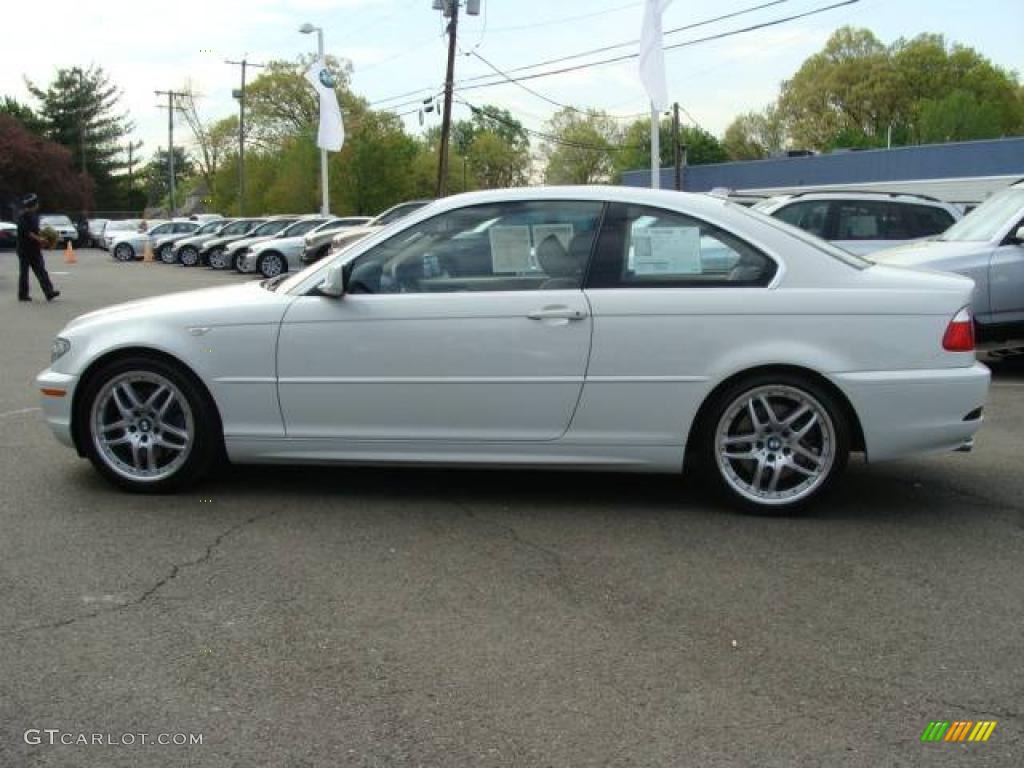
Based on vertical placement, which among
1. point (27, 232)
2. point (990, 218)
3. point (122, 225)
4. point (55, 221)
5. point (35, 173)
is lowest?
point (990, 218)

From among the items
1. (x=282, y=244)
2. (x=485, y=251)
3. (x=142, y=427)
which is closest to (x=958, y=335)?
(x=485, y=251)

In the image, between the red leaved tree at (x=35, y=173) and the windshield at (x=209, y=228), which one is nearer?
the windshield at (x=209, y=228)

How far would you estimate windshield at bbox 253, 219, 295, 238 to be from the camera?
30300 mm

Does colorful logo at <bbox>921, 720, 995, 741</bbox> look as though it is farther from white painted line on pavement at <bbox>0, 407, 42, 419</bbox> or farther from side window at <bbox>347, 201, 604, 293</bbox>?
white painted line on pavement at <bbox>0, 407, 42, 419</bbox>

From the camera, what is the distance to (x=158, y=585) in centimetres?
418

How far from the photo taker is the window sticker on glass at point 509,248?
522cm

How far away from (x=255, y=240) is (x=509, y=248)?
24577 millimetres

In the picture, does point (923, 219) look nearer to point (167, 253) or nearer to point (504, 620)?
point (504, 620)

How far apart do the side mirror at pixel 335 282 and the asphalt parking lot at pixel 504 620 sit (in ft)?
3.55

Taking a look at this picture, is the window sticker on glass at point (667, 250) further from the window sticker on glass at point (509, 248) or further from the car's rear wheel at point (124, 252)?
the car's rear wheel at point (124, 252)

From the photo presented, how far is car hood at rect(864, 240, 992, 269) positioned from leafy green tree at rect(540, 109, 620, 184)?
94.8m

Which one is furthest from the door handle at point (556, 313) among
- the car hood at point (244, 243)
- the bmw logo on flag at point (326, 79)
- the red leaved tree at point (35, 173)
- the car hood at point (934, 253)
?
the red leaved tree at point (35, 173)

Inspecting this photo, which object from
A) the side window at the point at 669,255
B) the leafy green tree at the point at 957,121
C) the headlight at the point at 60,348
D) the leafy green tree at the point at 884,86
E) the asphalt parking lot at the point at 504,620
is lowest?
the asphalt parking lot at the point at 504,620

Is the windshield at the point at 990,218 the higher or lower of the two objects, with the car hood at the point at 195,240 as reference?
lower
